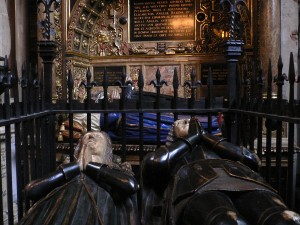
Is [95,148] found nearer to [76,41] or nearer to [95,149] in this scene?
[95,149]


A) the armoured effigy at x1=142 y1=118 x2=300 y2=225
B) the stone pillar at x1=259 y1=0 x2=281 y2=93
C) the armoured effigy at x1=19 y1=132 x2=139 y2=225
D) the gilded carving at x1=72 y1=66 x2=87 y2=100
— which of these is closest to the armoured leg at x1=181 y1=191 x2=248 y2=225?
the armoured effigy at x1=142 y1=118 x2=300 y2=225

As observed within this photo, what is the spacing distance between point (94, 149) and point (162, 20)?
493cm

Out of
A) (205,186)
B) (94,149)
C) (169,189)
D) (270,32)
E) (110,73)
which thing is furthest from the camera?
(110,73)

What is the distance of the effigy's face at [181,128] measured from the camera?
8.14 ft

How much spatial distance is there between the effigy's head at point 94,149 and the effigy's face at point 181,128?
1.48 ft

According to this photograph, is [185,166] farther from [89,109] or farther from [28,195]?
[89,109]

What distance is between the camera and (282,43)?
5.05 m

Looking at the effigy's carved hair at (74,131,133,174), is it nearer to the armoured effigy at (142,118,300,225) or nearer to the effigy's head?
the effigy's head

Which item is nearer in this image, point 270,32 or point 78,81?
point 270,32

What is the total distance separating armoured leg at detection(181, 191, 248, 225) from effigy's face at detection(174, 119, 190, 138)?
729 millimetres

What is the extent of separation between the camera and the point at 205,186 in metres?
1.81

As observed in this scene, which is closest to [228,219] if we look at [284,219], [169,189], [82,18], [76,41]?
[284,219]

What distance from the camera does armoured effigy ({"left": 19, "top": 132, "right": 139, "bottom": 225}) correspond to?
1792mm

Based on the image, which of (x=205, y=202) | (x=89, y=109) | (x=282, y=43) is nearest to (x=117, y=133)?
(x=89, y=109)
